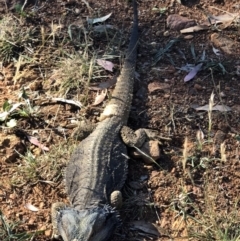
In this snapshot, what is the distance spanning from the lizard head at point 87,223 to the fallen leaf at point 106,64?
5.43 feet

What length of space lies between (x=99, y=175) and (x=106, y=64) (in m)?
1.38

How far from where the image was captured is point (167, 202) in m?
4.51

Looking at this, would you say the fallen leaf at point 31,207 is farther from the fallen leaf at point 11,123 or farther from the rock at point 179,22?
the rock at point 179,22

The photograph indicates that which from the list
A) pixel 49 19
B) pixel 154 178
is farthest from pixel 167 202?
pixel 49 19

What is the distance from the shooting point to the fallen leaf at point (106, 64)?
556 centimetres

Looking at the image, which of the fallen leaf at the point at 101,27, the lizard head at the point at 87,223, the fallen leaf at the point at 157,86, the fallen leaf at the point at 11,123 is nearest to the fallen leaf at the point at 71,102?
the fallen leaf at the point at 11,123

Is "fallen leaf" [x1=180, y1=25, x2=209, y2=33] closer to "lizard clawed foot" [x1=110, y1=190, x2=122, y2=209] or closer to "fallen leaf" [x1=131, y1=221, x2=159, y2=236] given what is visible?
"lizard clawed foot" [x1=110, y1=190, x2=122, y2=209]

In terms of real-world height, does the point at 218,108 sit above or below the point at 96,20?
below

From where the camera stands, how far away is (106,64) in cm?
559

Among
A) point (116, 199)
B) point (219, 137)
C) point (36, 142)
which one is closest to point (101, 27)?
point (36, 142)

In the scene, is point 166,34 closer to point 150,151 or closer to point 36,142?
point 150,151

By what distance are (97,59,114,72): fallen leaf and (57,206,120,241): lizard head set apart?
1654mm

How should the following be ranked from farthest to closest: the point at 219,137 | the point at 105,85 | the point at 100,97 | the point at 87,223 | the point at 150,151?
the point at 105,85 → the point at 100,97 → the point at 219,137 → the point at 150,151 → the point at 87,223

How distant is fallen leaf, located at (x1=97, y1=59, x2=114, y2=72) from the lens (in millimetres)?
5559
